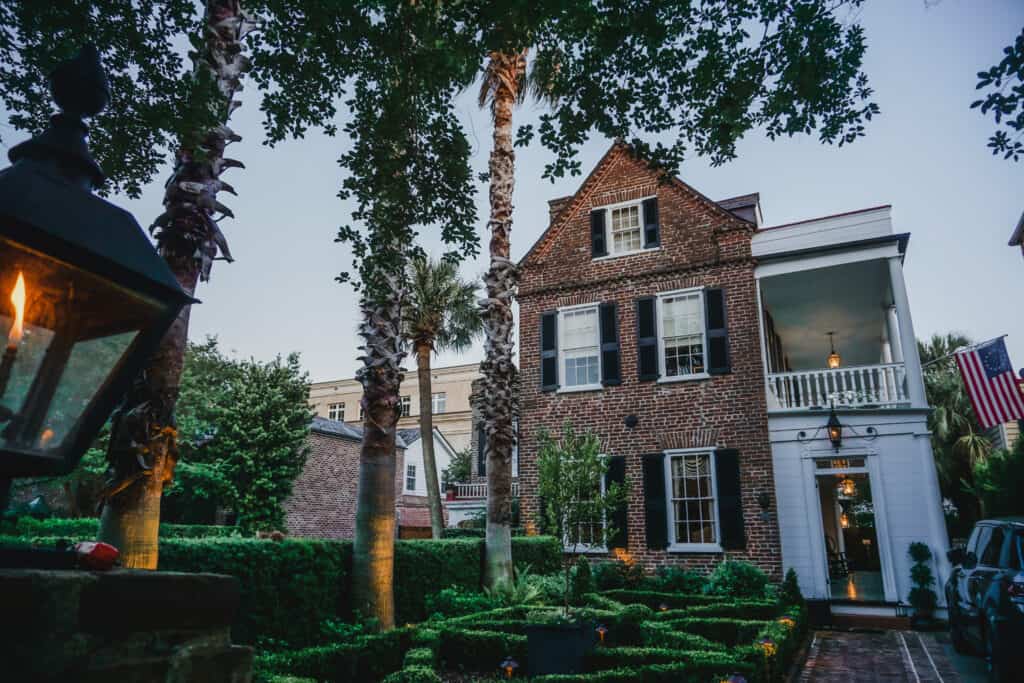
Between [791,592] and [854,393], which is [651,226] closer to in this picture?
[854,393]

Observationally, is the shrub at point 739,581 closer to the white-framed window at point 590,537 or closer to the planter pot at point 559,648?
the white-framed window at point 590,537

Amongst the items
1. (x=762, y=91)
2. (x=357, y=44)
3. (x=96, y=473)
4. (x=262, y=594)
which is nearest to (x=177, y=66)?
(x=357, y=44)

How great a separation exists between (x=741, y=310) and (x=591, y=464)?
7094 mm

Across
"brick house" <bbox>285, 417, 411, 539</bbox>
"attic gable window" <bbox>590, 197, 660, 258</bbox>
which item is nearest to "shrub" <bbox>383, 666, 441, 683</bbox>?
"attic gable window" <bbox>590, 197, 660, 258</bbox>

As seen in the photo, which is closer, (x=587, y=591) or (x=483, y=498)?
(x=587, y=591)

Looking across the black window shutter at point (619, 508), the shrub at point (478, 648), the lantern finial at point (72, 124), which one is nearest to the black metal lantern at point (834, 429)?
the black window shutter at point (619, 508)

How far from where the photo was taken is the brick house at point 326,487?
924 inches

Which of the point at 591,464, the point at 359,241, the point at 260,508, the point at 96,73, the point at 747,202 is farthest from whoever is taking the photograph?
the point at 260,508

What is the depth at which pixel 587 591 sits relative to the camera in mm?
12359

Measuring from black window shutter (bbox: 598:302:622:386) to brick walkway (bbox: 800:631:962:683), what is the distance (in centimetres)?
707

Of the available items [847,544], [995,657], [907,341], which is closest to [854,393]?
[907,341]

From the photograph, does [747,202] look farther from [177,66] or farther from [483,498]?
[483,498]

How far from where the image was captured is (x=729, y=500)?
13547 mm

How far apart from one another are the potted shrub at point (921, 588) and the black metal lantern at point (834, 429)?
230 cm
